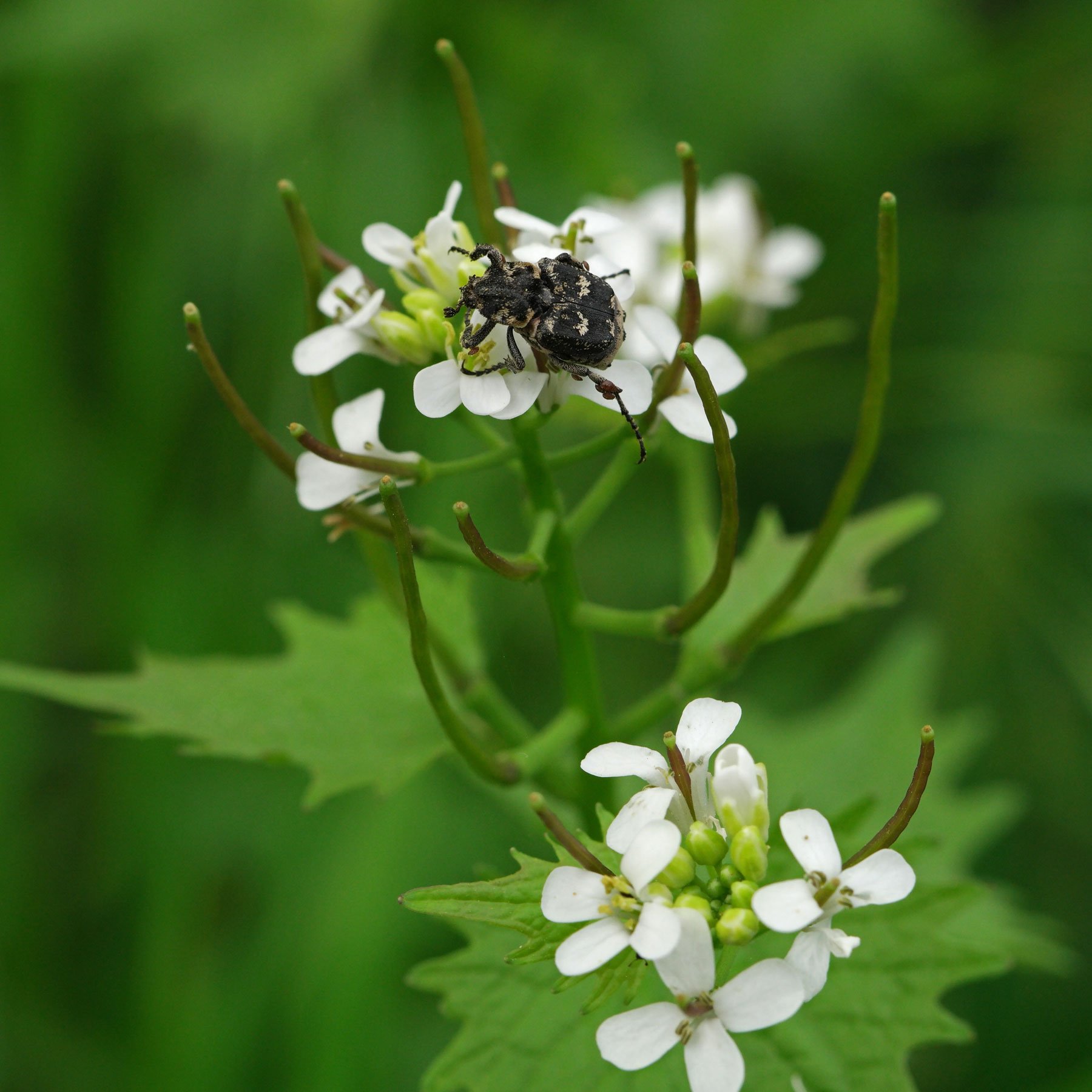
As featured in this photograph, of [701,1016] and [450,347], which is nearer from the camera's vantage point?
[701,1016]

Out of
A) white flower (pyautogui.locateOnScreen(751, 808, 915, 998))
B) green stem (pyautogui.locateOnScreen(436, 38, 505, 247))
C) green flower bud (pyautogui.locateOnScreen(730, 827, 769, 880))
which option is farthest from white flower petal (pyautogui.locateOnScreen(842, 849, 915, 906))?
green stem (pyautogui.locateOnScreen(436, 38, 505, 247))

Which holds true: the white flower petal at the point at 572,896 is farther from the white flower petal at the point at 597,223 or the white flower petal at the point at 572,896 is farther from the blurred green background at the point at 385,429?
the blurred green background at the point at 385,429

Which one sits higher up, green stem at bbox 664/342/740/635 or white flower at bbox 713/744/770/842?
green stem at bbox 664/342/740/635

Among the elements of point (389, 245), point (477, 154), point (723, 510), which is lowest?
point (723, 510)

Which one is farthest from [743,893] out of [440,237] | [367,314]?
[440,237]

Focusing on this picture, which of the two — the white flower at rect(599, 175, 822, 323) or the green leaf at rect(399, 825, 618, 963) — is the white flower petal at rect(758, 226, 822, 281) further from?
the green leaf at rect(399, 825, 618, 963)

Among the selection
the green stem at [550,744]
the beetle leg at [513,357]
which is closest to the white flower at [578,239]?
the beetle leg at [513,357]

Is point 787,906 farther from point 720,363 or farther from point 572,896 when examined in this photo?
point 720,363
